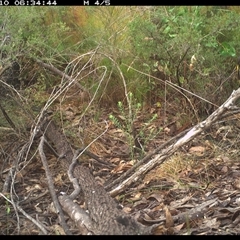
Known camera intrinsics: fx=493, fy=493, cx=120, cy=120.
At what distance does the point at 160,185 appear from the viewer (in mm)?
3717

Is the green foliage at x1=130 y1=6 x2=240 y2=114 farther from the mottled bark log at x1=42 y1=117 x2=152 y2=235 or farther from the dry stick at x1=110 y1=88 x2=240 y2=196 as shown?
the mottled bark log at x1=42 y1=117 x2=152 y2=235

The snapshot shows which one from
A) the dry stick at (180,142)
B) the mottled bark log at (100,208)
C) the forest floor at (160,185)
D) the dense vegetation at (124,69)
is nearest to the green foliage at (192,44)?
the dense vegetation at (124,69)

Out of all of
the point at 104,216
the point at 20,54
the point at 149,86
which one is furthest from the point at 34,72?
the point at 104,216

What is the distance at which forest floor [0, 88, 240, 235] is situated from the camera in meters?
3.05

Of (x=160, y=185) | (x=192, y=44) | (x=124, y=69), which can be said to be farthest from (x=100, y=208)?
(x=124, y=69)

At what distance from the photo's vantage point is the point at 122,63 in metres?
5.12

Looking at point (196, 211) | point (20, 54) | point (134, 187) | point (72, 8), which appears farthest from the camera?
point (72, 8)

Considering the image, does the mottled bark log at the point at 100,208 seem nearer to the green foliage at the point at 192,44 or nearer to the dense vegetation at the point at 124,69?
the dense vegetation at the point at 124,69

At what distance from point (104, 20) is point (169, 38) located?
880 millimetres

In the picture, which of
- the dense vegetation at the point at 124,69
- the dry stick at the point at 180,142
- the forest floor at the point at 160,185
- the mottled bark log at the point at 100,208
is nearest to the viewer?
the mottled bark log at the point at 100,208

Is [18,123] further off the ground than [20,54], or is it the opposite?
[20,54]

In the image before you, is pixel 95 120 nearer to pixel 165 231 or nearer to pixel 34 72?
pixel 34 72

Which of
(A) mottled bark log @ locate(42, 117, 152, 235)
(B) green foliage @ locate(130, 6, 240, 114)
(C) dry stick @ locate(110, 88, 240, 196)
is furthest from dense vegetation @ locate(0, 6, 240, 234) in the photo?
(C) dry stick @ locate(110, 88, 240, 196)

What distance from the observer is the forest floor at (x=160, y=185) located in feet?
10.0
